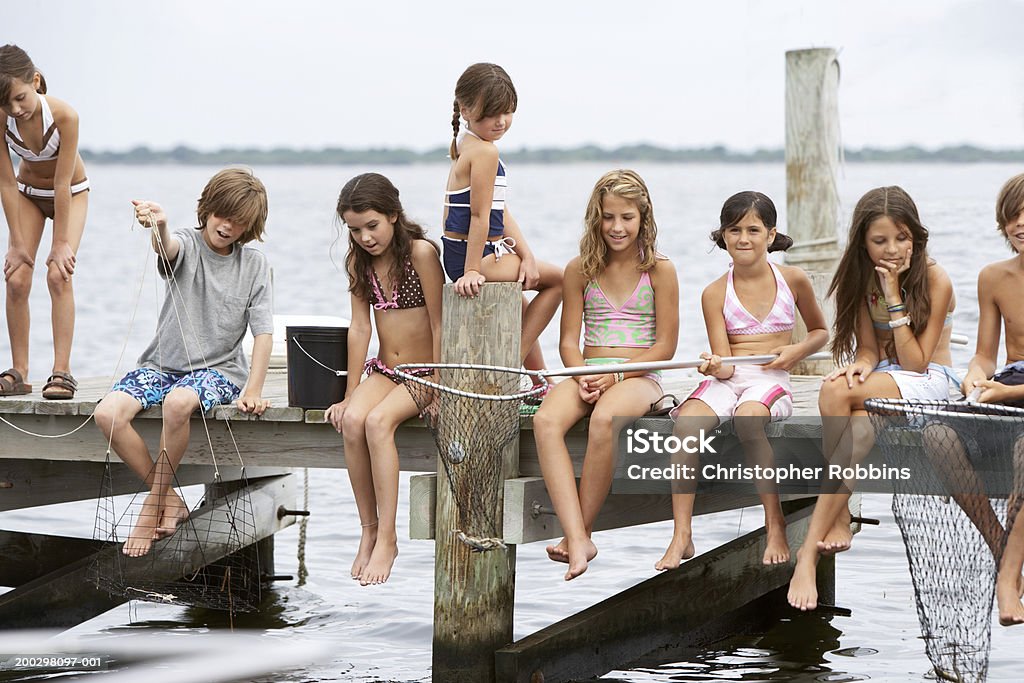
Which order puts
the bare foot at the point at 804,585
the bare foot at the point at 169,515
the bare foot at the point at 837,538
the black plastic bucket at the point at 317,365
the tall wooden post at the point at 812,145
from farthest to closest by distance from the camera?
1. the tall wooden post at the point at 812,145
2. the bare foot at the point at 169,515
3. the black plastic bucket at the point at 317,365
4. the bare foot at the point at 837,538
5. the bare foot at the point at 804,585

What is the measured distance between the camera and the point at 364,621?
26.8ft

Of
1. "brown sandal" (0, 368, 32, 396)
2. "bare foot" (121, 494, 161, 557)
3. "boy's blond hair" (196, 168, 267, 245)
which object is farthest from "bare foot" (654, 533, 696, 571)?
"brown sandal" (0, 368, 32, 396)

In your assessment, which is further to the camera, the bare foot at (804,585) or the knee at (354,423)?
the knee at (354,423)

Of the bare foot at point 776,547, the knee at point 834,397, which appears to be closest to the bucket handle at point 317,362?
the bare foot at point 776,547

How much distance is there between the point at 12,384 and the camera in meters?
6.80

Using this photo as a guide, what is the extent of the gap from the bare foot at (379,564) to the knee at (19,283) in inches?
86.5

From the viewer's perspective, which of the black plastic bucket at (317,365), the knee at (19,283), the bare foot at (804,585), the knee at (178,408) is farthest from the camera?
the knee at (19,283)

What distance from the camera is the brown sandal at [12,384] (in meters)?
6.76

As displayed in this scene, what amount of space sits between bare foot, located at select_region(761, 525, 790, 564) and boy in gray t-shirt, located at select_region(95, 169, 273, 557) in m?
2.22

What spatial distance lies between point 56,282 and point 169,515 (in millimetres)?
1217

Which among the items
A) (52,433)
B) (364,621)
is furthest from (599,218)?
(364,621)

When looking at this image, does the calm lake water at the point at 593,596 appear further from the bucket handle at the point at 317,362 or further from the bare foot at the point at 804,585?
the bare foot at the point at 804,585

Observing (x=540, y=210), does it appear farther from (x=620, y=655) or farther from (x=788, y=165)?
(x=620, y=655)

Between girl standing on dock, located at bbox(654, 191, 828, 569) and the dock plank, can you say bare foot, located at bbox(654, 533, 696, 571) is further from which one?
the dock plank
